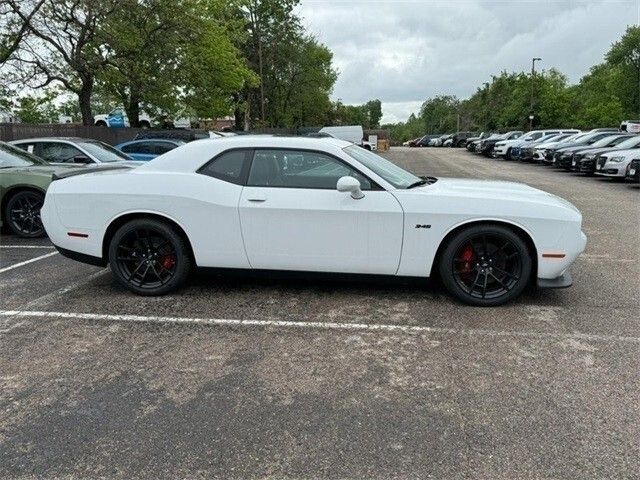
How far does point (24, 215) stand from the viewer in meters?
7.30

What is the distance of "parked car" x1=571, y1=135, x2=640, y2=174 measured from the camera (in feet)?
51.2

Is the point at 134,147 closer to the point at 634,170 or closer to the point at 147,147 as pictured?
the point at 147,147

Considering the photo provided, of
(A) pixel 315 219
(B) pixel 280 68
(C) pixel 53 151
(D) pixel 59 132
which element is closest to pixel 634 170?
(A) pixel 315 219

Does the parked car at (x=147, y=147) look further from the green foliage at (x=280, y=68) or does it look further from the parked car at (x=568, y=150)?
the green foliage at (x=280, y=68)

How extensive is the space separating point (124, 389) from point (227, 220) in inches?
71.4

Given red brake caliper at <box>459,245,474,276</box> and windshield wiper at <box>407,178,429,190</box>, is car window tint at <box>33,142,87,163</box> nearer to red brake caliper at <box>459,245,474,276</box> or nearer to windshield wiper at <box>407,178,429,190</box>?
windshield wiper at <box>407,178,429,190</box>

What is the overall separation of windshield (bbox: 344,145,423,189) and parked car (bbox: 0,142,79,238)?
16.2ft

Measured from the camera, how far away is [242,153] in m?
4.54

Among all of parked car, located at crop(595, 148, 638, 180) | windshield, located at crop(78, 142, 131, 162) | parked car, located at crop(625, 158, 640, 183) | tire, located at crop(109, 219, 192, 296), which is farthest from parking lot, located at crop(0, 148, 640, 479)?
parked car, located at crop(595, 148, 638, 180)

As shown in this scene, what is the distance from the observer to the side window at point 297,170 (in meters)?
4.34

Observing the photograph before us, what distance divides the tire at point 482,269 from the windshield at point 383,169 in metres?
0.75

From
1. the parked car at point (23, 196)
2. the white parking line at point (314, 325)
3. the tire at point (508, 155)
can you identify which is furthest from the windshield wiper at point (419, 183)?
the tire at point (508, 155)

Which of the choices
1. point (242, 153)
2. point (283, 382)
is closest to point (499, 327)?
point (283, 382)

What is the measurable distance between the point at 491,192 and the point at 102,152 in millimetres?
8107
